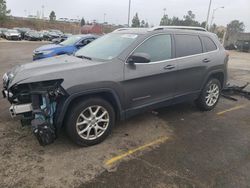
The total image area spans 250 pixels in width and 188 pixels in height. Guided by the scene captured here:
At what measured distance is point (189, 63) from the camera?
451 centimetres

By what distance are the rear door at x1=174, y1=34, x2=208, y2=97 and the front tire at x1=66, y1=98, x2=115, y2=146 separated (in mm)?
1615

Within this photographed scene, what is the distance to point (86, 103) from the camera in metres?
3.33

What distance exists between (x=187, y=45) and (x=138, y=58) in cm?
144

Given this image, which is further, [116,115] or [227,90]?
[227,90]

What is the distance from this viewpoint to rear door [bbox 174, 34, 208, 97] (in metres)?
4.40

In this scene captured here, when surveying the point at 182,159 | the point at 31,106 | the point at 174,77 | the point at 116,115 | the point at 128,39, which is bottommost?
the point at 182,159

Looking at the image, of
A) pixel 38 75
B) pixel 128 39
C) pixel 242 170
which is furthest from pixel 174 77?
pixel 38 75

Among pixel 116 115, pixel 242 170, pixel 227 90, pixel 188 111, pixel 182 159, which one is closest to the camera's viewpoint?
pixel 242 170

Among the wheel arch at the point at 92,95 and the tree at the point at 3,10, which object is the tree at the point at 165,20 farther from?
the wheel arch at the point at 92,95

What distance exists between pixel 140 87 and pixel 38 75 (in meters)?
1.59

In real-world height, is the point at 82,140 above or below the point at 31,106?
below

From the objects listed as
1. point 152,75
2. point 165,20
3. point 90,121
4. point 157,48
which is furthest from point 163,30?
point 165,20

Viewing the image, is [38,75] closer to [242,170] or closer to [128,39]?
[128,39]

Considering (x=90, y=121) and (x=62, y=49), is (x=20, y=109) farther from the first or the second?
(x=62, y=49)
